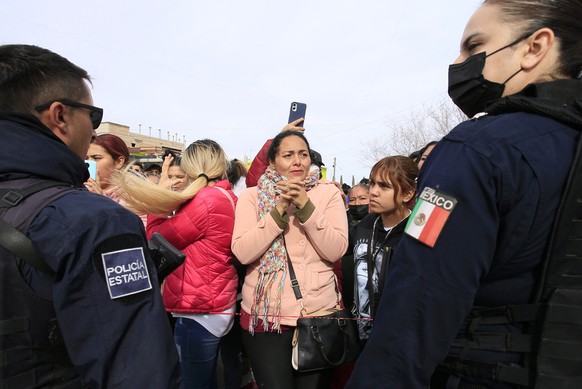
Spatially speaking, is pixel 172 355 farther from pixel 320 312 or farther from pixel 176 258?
pixel 320 312

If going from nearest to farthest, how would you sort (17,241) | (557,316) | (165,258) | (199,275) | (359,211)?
1. (557,316)
2. (17,241)
3. (165,258)
4. (199,275)
5. (359,211)

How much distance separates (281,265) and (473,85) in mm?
1579

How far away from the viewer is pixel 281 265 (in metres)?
2.40

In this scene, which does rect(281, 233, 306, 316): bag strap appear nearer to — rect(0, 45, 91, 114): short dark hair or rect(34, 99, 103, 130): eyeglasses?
rect(34, 99, 103, 130): eyeglasses

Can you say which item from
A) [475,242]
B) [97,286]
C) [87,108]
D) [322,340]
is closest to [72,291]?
[97,286]

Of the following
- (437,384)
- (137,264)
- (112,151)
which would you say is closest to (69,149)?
(137,264)

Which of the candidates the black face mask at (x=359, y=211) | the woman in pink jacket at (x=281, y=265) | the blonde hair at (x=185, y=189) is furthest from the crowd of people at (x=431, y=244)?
the black face mask at (x=359, y=211)

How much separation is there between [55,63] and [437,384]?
178 centimetres

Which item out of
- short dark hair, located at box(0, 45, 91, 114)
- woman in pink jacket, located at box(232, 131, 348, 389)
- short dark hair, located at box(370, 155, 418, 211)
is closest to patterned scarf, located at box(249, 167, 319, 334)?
woman in pink jacket, located at box(232, 131, 348, 389)

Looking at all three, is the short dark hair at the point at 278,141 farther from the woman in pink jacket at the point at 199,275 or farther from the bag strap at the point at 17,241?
Result: the bag strap at the point at 17,241

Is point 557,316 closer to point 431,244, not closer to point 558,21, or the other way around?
point 431,244

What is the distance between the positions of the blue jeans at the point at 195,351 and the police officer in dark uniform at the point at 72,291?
146cm

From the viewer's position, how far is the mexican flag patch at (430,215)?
3.35 feet

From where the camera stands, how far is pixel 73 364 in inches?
45.1
